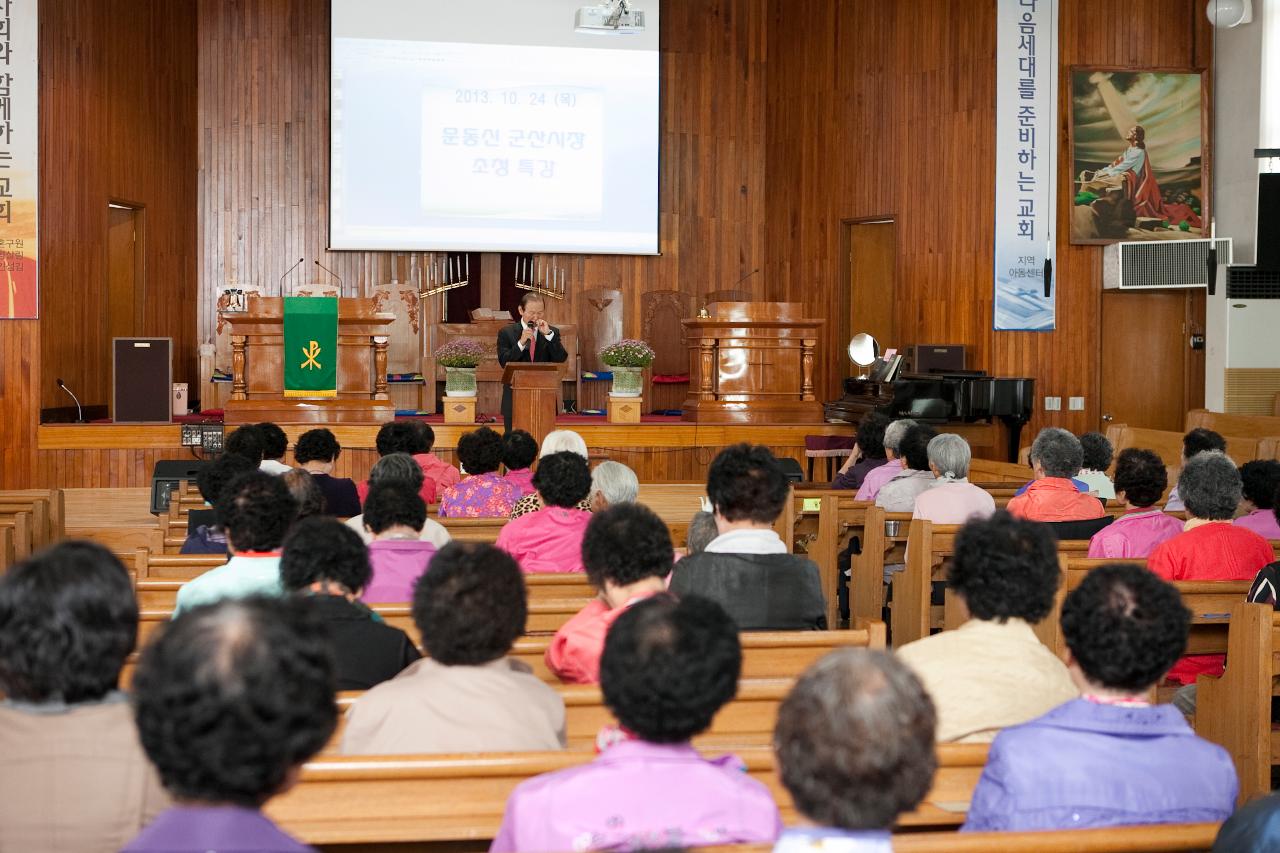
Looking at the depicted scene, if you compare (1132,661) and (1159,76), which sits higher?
(1159,76)

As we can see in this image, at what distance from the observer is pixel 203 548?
4.46 meters

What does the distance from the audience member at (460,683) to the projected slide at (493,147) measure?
33.8ft

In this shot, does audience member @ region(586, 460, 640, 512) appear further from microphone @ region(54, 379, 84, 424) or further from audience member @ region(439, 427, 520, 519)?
microphone @ region(54, 379, 84, 424)

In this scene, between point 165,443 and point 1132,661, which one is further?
point 165,443

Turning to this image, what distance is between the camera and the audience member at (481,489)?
5535mm

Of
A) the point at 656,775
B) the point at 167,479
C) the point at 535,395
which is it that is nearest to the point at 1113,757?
the point at 656,775

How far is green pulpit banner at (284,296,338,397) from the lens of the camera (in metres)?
9.55

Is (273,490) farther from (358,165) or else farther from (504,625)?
(358,165)

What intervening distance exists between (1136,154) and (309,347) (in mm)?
6505

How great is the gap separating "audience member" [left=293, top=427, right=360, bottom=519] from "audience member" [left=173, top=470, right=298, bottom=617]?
2.00 meters

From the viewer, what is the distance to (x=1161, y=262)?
33.9 feet

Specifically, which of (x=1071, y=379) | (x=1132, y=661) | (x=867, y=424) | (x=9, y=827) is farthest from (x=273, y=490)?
(x=1071, y=379)

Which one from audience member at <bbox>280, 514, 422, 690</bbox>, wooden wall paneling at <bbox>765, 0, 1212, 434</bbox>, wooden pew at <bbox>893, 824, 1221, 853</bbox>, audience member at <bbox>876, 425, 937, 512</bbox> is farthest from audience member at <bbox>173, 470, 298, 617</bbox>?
wooden wall paneling at <bbox>765, 0, 1212, 434</bbox>

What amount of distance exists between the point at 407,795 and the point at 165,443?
7881 mm
